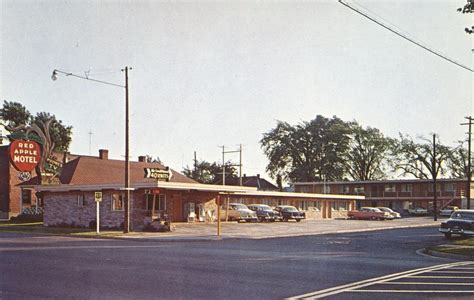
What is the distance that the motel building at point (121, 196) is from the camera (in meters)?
41.7

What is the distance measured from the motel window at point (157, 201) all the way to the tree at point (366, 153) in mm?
59236

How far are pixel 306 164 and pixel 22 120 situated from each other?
45.3 m

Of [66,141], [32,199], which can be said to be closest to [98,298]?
[32,199]

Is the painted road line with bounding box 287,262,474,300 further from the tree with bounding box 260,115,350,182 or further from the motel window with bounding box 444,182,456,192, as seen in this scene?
the tree with bounding box 260,115,350,182

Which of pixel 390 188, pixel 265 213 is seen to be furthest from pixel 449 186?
pixel 265 213

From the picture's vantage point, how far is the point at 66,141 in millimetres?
76625

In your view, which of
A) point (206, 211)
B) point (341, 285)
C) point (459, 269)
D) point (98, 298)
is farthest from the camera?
point (206, 211)

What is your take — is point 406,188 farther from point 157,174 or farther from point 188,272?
point 188,272

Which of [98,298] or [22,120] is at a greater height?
[22,120]

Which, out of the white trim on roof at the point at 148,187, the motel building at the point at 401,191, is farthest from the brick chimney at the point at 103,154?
the motel building at the point at 401,191

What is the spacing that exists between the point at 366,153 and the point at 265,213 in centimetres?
5128

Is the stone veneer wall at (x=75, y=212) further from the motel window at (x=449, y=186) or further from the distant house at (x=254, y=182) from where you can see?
the distant house at (x=254, y=182)

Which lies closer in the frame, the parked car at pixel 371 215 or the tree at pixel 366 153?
the parked car at pixel 371 215

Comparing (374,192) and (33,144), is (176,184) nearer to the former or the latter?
(33,144)
